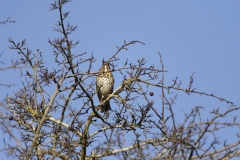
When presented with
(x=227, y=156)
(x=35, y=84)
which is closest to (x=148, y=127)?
(x=35, y=84)

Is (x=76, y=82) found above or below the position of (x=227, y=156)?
above

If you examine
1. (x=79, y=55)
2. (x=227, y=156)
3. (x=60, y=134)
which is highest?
(x=79, y=55)

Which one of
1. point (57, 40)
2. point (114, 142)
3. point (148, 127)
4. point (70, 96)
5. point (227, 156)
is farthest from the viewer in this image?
point (114, 142)

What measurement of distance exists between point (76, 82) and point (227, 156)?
2625 mm

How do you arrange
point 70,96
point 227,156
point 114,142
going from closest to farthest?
point 227,156 < point 70,96 < point 114,142

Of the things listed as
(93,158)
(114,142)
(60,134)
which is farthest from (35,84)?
(114,142)

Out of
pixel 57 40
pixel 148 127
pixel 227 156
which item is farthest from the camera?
pixel 148 127

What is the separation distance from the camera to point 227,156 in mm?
3027

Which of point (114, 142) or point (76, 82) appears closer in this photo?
point (76, 82)

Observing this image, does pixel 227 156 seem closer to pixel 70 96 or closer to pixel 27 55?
pixel 70 96

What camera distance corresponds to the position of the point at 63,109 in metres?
5.57

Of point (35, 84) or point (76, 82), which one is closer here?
point (76, 82)

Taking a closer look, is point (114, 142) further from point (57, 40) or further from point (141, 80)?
point (57, 40)

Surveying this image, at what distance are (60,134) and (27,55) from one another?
1.03 m
